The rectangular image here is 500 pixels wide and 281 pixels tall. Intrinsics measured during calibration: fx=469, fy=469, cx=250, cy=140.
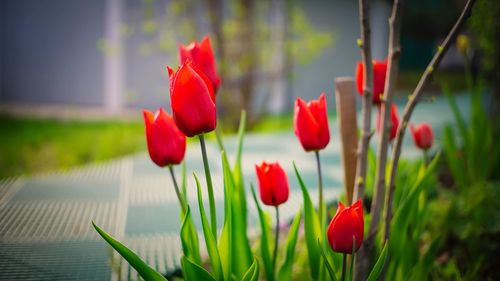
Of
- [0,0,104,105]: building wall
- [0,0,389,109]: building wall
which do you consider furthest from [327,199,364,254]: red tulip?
[0,0,104,105]: building wall

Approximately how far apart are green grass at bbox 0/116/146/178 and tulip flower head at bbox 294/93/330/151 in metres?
3.21

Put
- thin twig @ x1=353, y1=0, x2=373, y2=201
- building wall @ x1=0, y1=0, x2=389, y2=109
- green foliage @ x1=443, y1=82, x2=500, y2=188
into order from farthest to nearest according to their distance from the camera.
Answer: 1. building wall @ x1=0, y1=0, x2=389, y2=109
2. green foliage @ x1=443, y1=82, x2=500, y2=188
3. thin twig @ x1=353, y1=0, x2=373, y2=201

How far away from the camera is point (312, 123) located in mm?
1087

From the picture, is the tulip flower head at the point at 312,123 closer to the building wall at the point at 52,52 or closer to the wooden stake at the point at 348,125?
the wooden stake at the point at 348,125

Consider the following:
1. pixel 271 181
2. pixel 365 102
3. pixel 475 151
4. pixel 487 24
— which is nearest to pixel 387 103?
pixel 365 102

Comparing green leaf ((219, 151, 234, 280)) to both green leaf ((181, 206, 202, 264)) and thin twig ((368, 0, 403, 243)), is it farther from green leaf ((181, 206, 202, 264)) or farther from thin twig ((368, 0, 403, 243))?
thin twig ((368, 0, 403, 243))

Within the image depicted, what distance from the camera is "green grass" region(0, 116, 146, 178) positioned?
4133mm

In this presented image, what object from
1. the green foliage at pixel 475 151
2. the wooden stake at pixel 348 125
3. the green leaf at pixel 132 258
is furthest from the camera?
the green foliage at pixel 475 151

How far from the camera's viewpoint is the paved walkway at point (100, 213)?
1626 mm

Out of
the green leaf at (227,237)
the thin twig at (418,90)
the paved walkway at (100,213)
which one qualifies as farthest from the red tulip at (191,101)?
the paved walkway at (100,213)

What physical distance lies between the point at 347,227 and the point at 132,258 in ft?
1.39

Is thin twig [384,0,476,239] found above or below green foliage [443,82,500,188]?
above

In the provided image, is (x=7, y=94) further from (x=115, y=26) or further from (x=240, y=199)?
(x=240, y=199)

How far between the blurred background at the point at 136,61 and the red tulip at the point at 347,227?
2300 millimetres
